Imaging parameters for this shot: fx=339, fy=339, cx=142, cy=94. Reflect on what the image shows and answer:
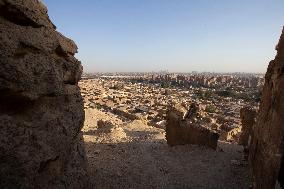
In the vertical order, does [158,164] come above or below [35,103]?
below

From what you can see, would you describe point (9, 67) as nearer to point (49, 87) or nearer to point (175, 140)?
point (49, 87)

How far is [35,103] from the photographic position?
7.92 metres

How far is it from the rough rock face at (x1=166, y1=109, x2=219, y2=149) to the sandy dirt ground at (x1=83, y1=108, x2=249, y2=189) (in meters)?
0.32

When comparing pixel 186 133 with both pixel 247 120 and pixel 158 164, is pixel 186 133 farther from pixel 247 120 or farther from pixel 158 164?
pixel 247 120

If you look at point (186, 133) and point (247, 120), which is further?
point (247, 120)

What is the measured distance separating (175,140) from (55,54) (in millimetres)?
8947

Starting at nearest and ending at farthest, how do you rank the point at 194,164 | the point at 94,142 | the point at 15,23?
the point at 15,23 → the point at 194,164 → the point at 94,142

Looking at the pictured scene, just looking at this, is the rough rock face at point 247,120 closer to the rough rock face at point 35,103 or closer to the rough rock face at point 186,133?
the rough rock face at point 186,133

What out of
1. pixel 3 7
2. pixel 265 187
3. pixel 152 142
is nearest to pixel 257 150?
pixel 265 187

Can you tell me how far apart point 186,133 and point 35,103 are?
9552 millimetres

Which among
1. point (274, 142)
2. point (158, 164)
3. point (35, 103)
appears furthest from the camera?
point (158, 164)

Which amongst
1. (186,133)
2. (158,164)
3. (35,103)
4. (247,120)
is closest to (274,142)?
(158,164)

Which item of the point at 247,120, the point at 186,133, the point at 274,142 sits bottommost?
the point at 186,133

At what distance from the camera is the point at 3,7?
7.18m
